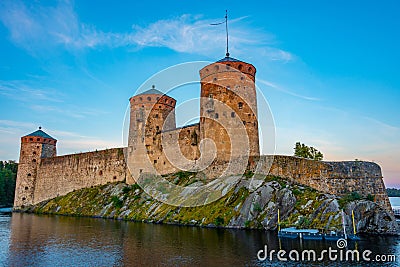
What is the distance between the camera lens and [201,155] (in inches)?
1436

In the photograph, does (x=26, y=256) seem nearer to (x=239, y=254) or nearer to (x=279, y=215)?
(x=239, y=254)

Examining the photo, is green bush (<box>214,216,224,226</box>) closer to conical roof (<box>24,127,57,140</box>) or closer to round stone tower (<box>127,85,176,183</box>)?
round stone tower (<box>127,85,176,183</box>)

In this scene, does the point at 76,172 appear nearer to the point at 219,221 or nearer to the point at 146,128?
the point at 146,128

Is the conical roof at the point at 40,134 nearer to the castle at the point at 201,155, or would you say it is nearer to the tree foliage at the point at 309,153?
the castle at the point at 201,155

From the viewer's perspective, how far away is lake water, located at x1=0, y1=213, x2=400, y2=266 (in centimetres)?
1580

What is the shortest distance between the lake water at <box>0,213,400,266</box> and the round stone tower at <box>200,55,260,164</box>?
37.9 feet

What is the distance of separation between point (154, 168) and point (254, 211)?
18.8 m

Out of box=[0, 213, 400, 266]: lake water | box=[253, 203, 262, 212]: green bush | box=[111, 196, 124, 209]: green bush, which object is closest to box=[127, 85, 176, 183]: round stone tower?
box=[111, 196, 124, 209]: green bush

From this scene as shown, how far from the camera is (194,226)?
1123 inches

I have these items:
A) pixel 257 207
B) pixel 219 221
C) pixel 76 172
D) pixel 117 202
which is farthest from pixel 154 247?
pixel 76 172

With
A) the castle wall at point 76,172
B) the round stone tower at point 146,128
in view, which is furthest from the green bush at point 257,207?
the castle wall at point 76,172

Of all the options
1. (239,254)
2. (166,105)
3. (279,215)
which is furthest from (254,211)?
(166,105)

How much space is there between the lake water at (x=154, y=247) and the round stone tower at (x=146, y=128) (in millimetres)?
16822

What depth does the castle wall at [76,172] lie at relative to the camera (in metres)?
48.3
